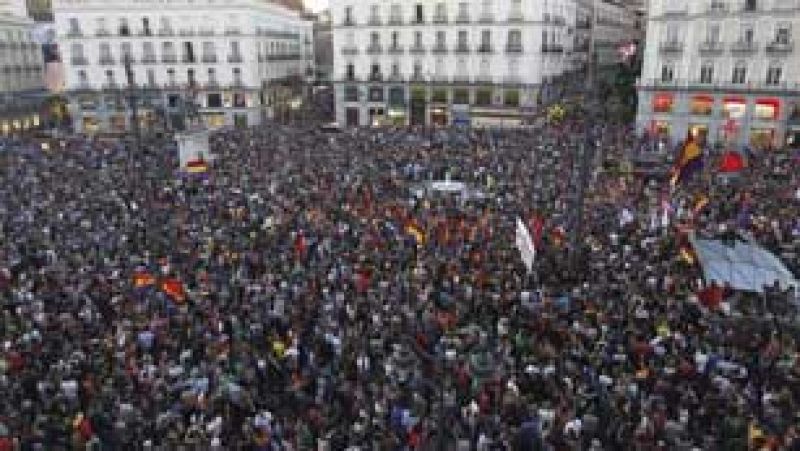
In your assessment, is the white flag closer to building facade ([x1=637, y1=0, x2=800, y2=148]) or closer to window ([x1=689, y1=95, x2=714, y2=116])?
building facade ([x1=637, y1=0, x2=800, y2=148])

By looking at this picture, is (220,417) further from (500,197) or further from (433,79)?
(433,79)

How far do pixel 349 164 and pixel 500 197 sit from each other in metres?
9.09

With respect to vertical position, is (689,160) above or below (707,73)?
below

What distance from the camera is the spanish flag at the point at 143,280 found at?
52.0ft

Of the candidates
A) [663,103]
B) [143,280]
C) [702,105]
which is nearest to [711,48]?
[702,105]

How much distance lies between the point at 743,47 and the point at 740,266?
29.8 metres

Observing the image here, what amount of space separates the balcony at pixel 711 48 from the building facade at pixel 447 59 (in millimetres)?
12717

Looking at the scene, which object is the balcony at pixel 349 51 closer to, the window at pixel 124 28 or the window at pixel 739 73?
the window at pixel 124 28

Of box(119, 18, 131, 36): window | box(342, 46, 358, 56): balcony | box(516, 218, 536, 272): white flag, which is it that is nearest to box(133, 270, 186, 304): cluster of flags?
box(516, 218, 536, 272): white flag

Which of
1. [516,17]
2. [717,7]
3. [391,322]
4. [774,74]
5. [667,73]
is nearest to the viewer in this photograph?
[391,322]

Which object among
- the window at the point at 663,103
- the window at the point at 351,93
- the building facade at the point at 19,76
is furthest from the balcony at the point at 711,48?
the building facade at the point at 19,76

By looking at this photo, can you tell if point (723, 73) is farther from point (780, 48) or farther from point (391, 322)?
point (391, 322)

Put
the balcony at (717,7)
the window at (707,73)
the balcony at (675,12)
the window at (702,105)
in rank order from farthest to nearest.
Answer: the window at (702,105) < the balcony at (675,12) < the window at (707,73) < the balcony at (717,7)

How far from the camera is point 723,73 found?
40938 mm
